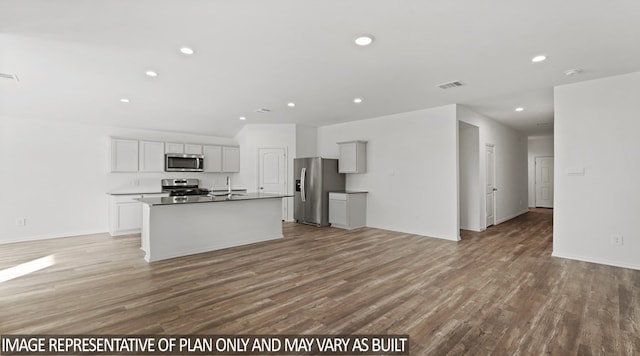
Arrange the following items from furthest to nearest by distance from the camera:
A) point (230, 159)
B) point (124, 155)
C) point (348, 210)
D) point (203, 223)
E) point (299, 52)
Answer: point (230, 159) < point (348, 210) < point (124, 155) < point (203, 223) < point (299, 52)

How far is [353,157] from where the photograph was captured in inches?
270

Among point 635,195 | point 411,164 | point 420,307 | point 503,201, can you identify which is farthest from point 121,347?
point 503,201

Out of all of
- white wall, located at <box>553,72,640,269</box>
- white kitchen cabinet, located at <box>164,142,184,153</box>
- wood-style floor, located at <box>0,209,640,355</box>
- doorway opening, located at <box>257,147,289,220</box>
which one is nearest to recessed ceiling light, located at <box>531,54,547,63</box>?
white wall, located at <box>553,72,640,269</box>

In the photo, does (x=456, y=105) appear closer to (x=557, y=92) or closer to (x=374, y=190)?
(x=557, y=92)

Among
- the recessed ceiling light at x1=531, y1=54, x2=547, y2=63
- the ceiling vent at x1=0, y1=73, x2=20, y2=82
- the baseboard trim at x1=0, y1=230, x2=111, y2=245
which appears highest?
the ceiling vent at x1=0, y1=73, x2=20, y2=82

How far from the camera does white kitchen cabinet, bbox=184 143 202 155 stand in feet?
23.3

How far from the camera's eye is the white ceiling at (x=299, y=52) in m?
2.41

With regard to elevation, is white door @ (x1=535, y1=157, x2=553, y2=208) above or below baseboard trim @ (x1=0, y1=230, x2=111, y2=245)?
above

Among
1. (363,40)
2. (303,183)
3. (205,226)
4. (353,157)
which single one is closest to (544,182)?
(353,157)

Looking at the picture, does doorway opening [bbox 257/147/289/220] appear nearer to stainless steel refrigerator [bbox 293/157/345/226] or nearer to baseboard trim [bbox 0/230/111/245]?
stainless steel refrigerator [bbox 293/157/345/226]

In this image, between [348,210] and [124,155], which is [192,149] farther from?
[348,210]

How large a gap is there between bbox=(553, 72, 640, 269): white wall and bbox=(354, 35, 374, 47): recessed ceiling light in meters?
3.39

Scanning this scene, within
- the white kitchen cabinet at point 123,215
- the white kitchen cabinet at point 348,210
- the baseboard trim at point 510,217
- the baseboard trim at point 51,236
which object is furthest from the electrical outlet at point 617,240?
the baseboard trim at point 51,236

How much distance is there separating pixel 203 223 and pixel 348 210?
3.19 meters
